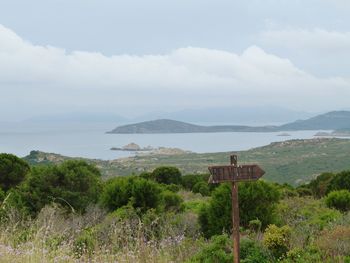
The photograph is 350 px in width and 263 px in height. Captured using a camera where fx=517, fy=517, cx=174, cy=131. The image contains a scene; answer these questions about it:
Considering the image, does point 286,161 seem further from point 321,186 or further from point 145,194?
point 145,194

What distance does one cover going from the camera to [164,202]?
12.0 metres

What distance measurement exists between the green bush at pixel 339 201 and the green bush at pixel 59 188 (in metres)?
6.13

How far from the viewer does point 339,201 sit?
1367 cm

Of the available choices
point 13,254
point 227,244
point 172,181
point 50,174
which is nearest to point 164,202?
point 50,174

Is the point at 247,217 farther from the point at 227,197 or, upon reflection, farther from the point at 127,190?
the point at 127,190

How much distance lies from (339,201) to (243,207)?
5.07 m

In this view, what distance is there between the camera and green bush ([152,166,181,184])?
25.7 m

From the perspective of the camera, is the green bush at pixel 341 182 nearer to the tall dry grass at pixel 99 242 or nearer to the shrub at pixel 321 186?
the shrub at pixel 321 186

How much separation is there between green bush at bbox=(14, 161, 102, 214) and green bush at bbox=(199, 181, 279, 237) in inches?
144

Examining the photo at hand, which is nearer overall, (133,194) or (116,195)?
(133,194)

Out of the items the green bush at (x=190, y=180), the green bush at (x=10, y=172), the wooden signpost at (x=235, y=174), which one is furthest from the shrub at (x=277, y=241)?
the green bush at (x=190, y=180)

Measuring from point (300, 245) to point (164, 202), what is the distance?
5.22m

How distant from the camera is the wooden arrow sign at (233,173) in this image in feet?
19.2

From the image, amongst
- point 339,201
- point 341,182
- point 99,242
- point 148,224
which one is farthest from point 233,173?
point 341,182
